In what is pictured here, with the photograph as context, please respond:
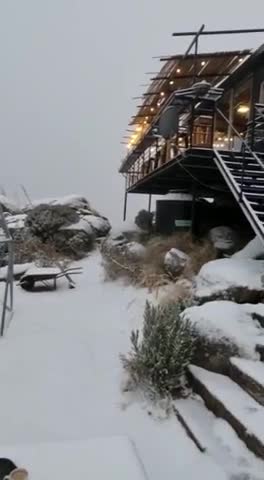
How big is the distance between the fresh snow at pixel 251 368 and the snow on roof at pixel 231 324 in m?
0.08

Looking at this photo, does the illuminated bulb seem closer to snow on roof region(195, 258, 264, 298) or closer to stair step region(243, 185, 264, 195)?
stair step region(243, 185, 264, 195)

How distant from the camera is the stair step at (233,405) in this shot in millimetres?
2936

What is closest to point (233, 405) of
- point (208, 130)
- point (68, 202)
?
point (208, 130)

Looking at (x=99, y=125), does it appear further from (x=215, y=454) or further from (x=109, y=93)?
(x=215, y=454)

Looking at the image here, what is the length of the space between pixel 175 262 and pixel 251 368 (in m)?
3.87

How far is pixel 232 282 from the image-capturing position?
5.21 m

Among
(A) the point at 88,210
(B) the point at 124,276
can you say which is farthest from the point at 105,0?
(B) the point at 124,276

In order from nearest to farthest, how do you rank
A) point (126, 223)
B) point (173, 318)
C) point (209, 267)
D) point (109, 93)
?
point (173, 318), point (209, 267), point (126, 223), point (109, 93)

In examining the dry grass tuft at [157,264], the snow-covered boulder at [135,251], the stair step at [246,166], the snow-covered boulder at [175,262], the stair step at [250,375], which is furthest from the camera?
the snow-covered boulder at [135,251]

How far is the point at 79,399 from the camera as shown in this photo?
382 cm

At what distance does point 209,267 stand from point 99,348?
6.33 ft

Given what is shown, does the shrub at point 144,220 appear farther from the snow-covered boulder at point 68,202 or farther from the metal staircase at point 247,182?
the metal staircase at point 247,182

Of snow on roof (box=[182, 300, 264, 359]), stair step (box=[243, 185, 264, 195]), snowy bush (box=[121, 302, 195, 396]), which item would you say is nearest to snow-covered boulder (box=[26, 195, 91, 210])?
stair step (box=[243, 185, 264, 195])

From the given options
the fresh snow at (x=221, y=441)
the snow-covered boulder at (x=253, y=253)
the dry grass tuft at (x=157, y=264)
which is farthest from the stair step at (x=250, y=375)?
the snow-covered boulder at (x=253, y=253)
